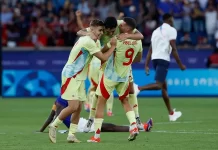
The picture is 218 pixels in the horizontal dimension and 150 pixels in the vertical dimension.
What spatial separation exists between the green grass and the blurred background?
5233 mm

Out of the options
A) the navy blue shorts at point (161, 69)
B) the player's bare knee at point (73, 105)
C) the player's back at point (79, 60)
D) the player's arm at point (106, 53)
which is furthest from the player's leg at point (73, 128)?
the navy blue shorts at point (161, 69)

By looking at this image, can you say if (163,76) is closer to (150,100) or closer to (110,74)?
(110,74)

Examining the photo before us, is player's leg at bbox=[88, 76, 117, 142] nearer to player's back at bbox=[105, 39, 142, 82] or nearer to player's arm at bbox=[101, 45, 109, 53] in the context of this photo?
player's back at bbox=[105, 39, 142, 82]

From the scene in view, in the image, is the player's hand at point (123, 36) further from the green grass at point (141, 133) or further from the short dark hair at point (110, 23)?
the green grass at point (141, 133)

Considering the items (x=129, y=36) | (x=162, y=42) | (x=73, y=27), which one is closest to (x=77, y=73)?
(x=129, y=36)

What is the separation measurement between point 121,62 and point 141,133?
184 centimetres

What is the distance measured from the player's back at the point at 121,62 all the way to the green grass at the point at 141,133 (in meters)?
1.17

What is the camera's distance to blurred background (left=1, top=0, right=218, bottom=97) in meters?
31.2

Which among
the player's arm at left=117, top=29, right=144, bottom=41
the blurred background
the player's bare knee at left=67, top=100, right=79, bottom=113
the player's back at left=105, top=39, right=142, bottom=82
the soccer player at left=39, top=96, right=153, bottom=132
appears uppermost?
the player's arm at left=117, top=29, right=144, bottom=41

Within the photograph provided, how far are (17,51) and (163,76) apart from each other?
12798 mm

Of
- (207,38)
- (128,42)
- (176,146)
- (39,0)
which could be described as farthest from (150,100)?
(176,146)

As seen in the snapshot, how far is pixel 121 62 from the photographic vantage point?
14.6 meters

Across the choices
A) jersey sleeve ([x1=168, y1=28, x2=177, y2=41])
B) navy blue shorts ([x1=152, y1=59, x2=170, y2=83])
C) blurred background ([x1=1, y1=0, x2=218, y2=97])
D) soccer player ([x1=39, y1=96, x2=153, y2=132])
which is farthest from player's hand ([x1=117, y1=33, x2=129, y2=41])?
blurred background ([x1=1, y1=0, x2=218, y2=97])

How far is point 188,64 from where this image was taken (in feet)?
102
